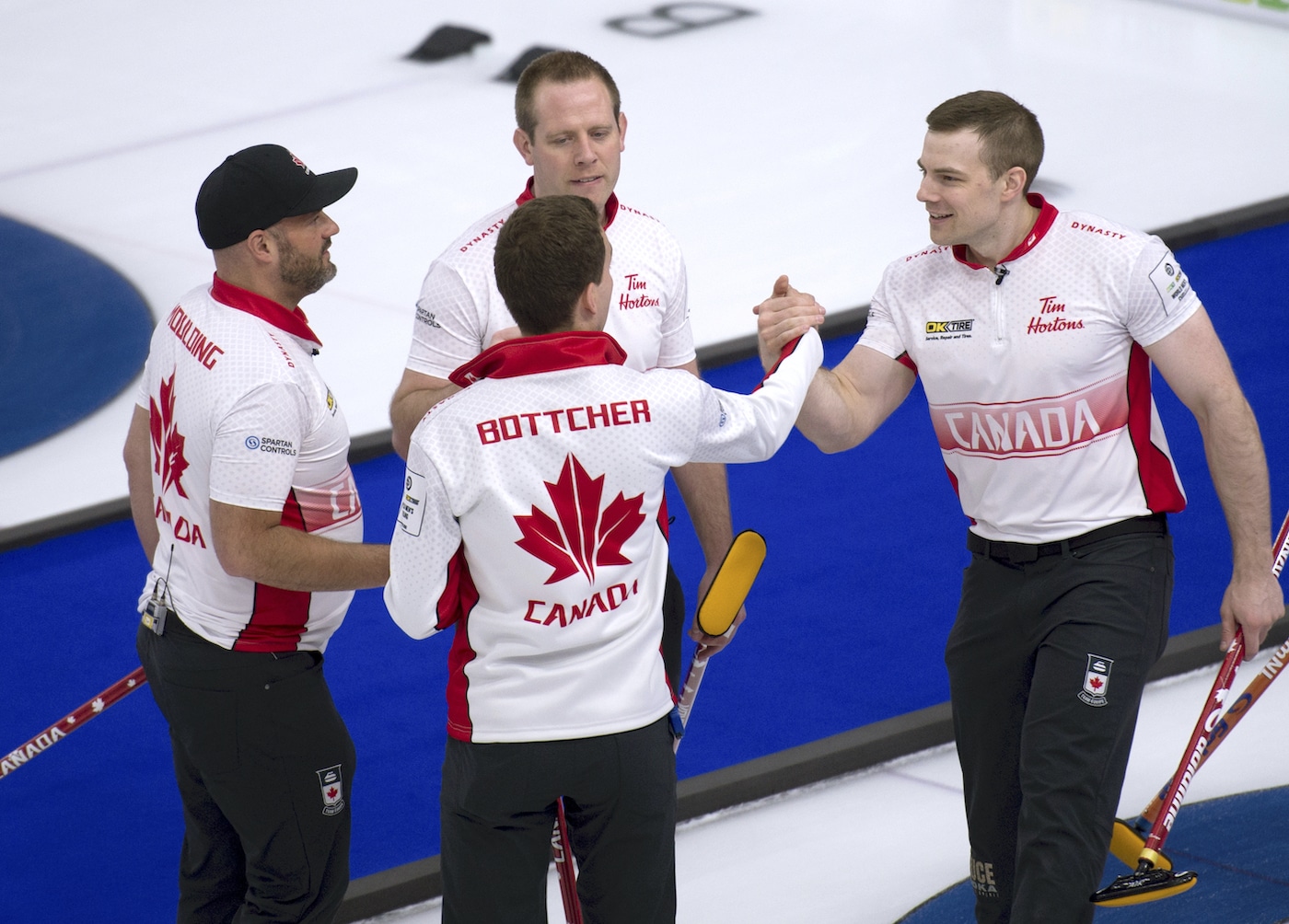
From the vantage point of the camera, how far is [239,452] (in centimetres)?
302

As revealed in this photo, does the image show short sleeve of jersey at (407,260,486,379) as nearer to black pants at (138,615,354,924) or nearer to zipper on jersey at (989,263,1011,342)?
black pants at (138,615,354,924)

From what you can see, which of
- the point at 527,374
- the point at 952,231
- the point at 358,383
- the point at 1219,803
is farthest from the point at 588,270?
the point at 358,383

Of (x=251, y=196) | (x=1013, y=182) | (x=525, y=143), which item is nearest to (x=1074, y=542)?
(x=1013, y=182)

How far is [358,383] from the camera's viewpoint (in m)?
7.03

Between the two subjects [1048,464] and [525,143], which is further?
[525,143]

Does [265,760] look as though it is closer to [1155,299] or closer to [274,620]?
[274,620]

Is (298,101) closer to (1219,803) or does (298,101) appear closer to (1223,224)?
(1223,224)

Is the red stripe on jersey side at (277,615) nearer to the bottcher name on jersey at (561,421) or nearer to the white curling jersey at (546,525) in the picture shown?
the white curling jersey at (546,525)

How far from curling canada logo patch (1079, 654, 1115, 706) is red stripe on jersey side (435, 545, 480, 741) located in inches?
48.2

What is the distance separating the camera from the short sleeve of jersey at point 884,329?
3656 mm

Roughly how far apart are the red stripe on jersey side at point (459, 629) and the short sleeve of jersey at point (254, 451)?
0.42 meters

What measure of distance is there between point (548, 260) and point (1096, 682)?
1400mm

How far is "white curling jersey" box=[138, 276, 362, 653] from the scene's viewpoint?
9.96 ft

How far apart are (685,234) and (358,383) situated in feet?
7.20
